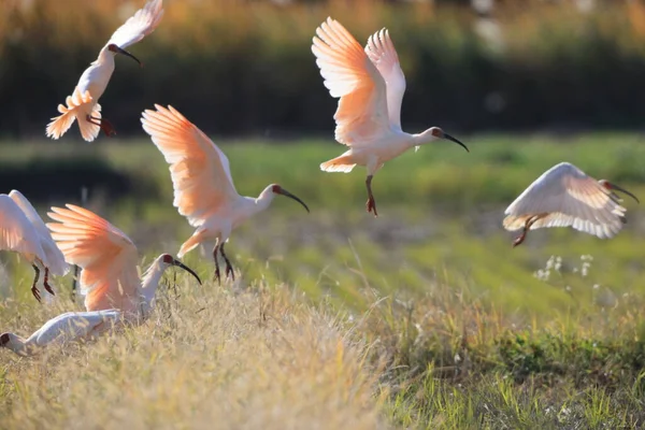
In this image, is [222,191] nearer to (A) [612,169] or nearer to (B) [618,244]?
(B) [618,244]

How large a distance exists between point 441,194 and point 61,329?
1030cm

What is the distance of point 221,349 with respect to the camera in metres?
5.16

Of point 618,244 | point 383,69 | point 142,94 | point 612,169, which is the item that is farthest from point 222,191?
point 142,94

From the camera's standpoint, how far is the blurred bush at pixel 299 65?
19625mm

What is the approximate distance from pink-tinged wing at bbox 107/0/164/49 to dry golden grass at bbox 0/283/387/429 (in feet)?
4.11

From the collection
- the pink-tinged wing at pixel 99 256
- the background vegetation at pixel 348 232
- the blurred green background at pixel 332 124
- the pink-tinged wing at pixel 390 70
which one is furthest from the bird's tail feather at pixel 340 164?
the blurred green background at pixel 332 124

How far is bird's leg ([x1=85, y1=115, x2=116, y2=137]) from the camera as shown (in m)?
5.78

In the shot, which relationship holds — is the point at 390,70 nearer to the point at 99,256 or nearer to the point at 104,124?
the point at 104,124

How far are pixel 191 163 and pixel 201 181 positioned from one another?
11 centimetres

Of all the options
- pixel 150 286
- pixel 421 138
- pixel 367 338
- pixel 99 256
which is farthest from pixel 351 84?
pixel 367 338

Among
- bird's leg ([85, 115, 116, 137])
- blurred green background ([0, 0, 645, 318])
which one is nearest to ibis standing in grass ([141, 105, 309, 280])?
bird's leg ([85, 115, 116, 137])

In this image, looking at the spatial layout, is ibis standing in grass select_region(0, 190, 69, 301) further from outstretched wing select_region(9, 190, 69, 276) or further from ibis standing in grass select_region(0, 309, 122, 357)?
ibis standing in grass select_region(0, 309, 122, 357)

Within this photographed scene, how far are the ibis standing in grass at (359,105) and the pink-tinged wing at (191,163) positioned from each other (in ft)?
1.75

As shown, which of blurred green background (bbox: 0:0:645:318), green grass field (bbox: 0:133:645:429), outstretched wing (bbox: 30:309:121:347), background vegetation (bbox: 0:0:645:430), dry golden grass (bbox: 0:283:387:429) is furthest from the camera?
blurred green background (bbox: 0:0:645:318)
